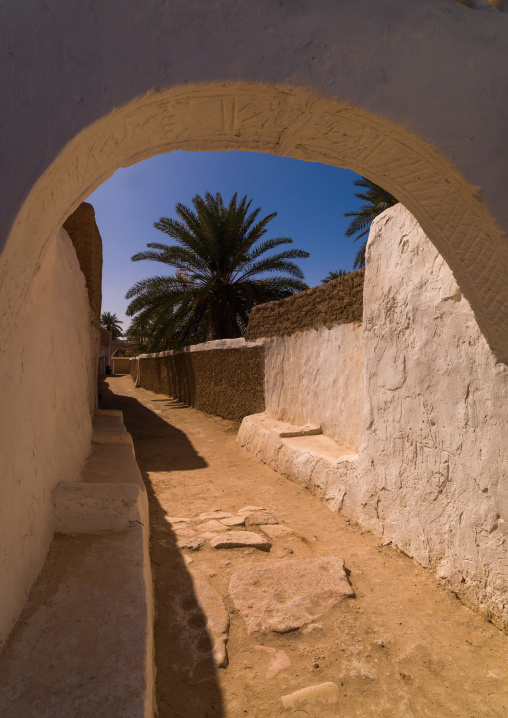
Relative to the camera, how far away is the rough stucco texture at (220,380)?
7668 mm

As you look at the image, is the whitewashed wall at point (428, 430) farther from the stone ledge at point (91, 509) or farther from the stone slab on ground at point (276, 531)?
the stone ledge at point (91, 509)

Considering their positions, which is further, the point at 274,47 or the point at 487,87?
the point at 487,87

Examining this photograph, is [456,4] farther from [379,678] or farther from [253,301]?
[253,301]

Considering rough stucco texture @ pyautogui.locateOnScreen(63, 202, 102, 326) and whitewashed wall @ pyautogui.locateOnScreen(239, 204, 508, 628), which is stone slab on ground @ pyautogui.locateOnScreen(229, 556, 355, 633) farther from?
rough stucco texture @ pyautogui.locateOnScreen(63, 202, 102, 326)

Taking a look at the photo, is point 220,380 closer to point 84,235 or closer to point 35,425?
point 84,235

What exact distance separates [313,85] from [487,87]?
684mm

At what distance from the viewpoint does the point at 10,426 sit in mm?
1672

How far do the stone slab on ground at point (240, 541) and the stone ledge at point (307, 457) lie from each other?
93 centimetres

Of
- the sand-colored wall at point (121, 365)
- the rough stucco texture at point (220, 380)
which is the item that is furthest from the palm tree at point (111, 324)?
the rough stucco texture at point (220, 380)

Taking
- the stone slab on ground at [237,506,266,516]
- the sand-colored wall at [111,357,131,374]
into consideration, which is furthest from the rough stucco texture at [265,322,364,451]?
the sand-colored wall at [111,357,131,374]

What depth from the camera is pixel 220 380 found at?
9.28 meters

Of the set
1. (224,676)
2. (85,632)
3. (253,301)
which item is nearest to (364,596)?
(224,676)

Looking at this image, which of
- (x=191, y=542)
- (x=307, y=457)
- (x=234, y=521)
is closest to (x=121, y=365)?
(x=307, y=457)

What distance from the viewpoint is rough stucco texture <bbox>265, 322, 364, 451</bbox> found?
183 inches
